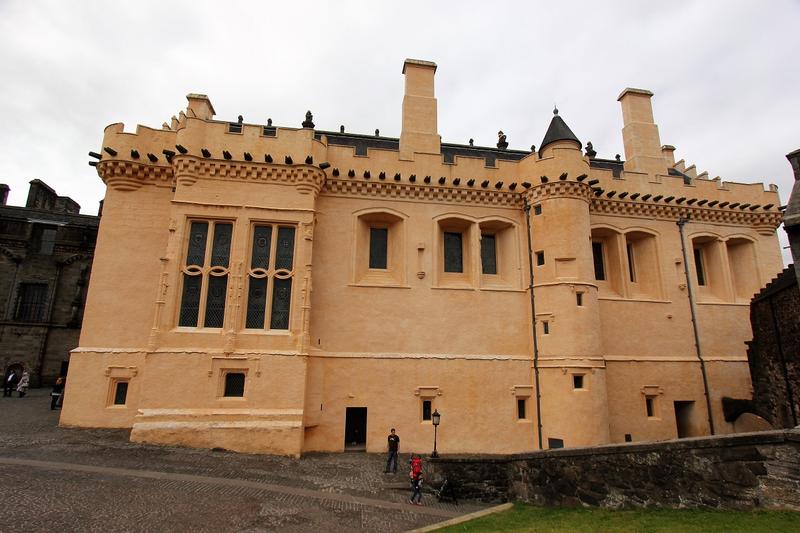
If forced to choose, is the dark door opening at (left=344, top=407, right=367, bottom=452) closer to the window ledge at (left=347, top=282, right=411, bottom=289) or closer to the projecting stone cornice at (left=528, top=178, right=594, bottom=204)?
the window ledge at (left=347, top=282, right=411, bottom=289)

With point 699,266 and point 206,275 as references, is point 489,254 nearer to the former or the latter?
point 699,266

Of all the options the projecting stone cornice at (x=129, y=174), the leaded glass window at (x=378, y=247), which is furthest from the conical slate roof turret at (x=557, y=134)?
the projecting stone cornice at (x=129, y=174)

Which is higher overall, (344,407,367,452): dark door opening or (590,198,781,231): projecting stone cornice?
(590,198,781,231): projecting stone cornice

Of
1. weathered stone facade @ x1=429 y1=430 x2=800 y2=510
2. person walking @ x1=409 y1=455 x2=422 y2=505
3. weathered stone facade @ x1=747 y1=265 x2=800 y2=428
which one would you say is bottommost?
person walking @ x1=409 y1=455 x2=422 y2=505

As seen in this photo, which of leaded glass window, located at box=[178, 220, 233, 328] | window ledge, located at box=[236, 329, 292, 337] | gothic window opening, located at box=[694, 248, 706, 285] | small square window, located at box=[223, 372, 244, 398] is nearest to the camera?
small square window, located at box=[223, 372, 244, 398]

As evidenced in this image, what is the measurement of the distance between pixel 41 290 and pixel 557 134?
37.4 meters

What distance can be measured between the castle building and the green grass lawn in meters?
7.79

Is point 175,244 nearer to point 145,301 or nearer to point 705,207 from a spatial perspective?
point 145,301

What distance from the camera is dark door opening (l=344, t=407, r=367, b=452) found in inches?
704

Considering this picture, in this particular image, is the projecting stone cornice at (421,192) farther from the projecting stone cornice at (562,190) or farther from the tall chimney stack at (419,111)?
the tall chimney stack at (419,111)

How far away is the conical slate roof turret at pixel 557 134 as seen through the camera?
20.5 metres

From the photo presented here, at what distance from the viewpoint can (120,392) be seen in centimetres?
1670

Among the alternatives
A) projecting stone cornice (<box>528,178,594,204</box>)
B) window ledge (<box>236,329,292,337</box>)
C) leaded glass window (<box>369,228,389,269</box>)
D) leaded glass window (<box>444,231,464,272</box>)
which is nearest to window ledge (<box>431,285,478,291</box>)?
leaded glass window (<box>444,231,464,272</box>)

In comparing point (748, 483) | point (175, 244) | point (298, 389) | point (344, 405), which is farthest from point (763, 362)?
point (175, 244)
